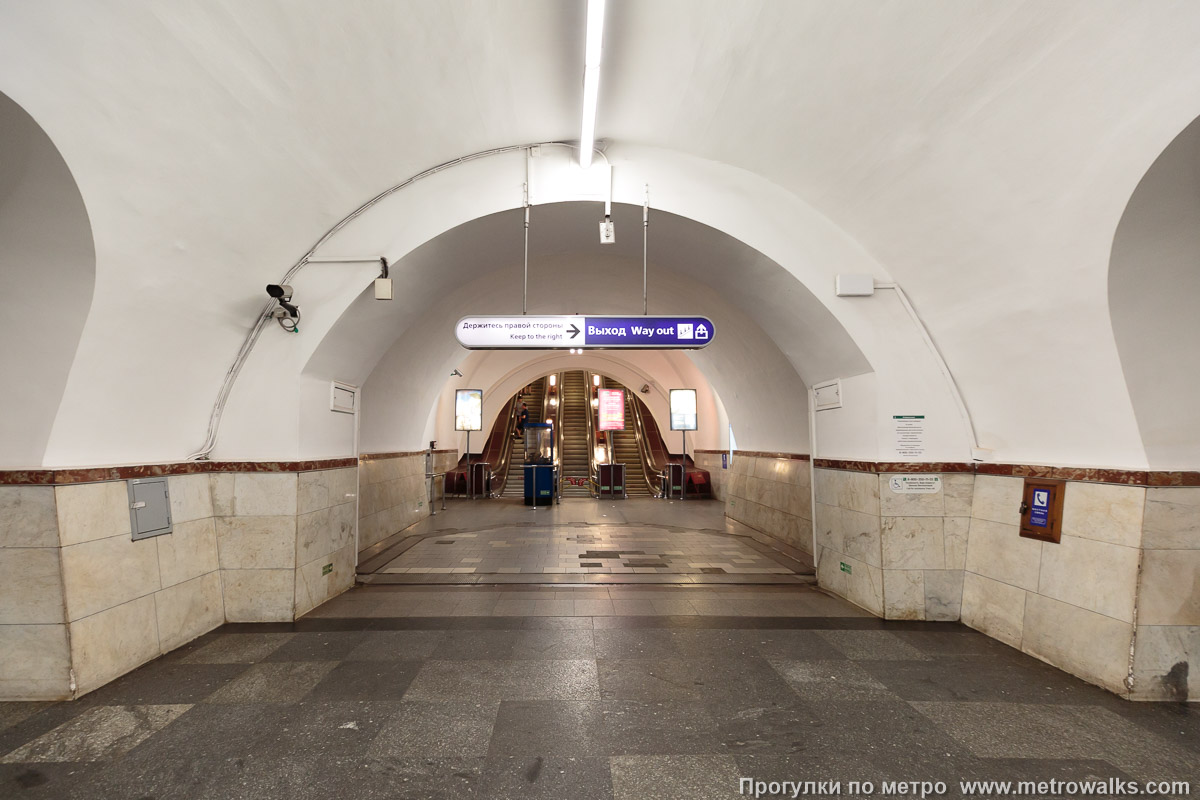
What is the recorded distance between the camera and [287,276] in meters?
4.74

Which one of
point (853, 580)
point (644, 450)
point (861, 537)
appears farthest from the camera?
point (644, 450)

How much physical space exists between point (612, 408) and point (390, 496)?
1053cm

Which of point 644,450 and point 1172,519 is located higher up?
point 1172,519

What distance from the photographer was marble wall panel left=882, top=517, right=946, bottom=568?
457 centimetres

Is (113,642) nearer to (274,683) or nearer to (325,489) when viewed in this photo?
(274,683)

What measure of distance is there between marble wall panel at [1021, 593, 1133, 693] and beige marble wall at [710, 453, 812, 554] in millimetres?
2869

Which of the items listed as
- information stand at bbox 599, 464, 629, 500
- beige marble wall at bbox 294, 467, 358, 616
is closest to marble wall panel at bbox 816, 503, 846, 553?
beige marble wall at bbox 294, 467, 358, 616

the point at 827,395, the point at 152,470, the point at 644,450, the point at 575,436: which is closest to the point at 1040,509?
the point at 827,395

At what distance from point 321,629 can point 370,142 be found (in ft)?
13.3

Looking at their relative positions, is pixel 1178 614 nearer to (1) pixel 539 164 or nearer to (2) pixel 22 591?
(1) pixel 539 164

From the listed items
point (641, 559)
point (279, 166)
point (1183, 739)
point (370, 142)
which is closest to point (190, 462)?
point (279, 166)

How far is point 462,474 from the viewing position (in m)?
15.2

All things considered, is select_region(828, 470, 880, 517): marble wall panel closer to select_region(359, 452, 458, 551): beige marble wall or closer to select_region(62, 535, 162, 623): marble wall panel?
select_region(62, 535, 162, 623): marble wall panel

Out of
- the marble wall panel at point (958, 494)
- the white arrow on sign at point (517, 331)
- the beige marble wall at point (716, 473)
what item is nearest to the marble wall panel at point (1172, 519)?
the marble wall panel at point (958, 494)
